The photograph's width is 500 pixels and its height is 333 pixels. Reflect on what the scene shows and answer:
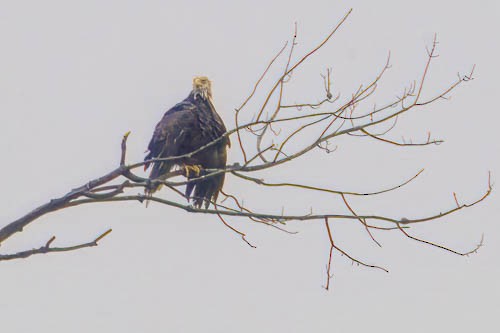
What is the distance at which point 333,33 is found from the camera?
18.4 feet

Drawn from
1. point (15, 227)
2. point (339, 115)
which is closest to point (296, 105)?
point (339, 115)

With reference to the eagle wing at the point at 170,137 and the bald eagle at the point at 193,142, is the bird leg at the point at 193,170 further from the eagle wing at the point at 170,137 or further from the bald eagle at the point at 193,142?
the eagle wing at the point at 170,137

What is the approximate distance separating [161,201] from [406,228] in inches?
55.3

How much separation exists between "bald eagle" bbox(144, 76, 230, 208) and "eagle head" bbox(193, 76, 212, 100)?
1.21ft

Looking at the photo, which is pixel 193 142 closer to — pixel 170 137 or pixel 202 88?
pixel 170 137

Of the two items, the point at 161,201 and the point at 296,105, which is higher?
the point at 296,105

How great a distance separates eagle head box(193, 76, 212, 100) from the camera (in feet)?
29.4

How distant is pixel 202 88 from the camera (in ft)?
29.8

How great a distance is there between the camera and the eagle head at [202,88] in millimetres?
8971

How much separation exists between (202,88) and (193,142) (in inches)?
40.4

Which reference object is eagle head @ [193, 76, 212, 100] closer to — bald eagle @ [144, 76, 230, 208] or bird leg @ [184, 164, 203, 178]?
bald eagle @ [144, 76, 230, 208]

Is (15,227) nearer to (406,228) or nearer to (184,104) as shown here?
(406,228)

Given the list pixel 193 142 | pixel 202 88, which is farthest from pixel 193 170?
pixel 202 88

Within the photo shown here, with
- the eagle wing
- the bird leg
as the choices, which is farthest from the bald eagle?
the bird leg
